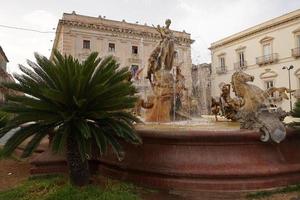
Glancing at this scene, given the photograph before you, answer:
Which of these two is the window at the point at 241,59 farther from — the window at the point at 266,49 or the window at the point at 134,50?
the window at the point at 134,50

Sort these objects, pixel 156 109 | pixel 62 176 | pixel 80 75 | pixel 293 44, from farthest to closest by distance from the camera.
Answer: pixel 293 44, pixel 156 109, pixel 62 176, pixel 80 75

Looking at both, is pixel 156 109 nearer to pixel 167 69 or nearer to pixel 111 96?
pixel 167 69

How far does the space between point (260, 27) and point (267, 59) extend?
11.3ft

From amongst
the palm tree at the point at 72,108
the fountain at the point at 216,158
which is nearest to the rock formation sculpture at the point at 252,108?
the fountain at the point at 216,158

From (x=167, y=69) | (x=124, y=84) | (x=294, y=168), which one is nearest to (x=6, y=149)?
(x=124, y=84)

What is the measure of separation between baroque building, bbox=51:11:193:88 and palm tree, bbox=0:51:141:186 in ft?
88.8

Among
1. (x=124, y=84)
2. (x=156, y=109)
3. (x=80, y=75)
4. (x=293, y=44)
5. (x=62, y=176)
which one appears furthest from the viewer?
(x=293, y=44)

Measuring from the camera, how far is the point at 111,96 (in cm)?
561

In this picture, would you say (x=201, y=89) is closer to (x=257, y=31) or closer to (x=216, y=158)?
(x=216, y=158)

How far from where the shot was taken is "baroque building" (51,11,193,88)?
33.7 metres

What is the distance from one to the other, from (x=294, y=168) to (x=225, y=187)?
4.27 feet

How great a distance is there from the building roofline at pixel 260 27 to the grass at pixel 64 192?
30.0 m

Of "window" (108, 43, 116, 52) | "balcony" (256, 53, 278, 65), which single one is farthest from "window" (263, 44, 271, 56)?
"window" (108, 43, 116, 52)

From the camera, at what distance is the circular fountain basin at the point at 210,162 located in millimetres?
5586
